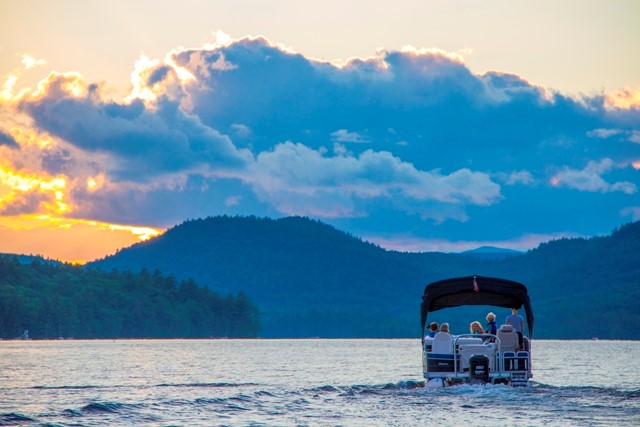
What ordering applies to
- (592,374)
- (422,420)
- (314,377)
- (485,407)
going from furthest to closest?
1. (592,374)
2. (314,377)
3. (485,407)
4. (422,420)

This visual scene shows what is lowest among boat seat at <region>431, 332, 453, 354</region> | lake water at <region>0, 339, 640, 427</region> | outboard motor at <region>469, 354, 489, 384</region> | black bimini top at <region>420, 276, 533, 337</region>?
lake water at <region>0, 339, 640, 427</region>

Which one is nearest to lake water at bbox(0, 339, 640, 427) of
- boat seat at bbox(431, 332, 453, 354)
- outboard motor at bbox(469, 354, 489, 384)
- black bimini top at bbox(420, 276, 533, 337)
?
outboard motor at bbox(469, 354, 489, 384)

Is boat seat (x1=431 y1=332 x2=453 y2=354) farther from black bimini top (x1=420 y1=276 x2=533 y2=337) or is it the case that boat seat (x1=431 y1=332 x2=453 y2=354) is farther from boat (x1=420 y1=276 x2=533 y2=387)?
black bimini top (x1=420 y1=276 x2=533 y2=337)

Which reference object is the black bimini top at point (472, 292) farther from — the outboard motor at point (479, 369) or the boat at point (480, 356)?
the outboard motor at point (479, 369)

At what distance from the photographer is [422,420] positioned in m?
39.2

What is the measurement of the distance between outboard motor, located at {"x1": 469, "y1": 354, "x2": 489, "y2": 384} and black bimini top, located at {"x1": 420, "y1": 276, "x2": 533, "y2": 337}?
311 centimetres

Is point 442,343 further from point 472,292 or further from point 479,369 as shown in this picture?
point 472,292

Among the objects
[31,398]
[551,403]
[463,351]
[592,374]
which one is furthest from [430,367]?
[592,374]

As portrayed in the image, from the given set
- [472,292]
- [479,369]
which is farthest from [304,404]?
[472,292]

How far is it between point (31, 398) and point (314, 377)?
25.0 m

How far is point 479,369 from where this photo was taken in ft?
155

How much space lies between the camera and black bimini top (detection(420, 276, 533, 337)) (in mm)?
50125

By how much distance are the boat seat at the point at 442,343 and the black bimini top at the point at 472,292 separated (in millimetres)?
1647

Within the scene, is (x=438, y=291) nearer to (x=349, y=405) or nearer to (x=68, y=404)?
(x=349, y=405)
